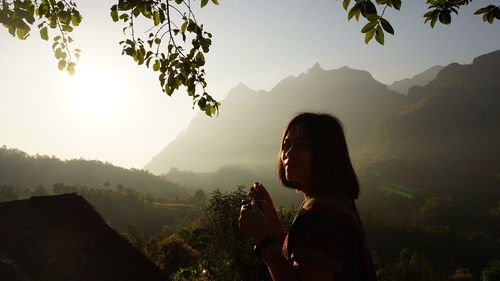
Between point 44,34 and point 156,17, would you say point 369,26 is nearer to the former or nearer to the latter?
point 156,17

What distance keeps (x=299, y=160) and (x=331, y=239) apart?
54 centimetres

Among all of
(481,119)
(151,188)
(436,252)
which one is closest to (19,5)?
(436,252)

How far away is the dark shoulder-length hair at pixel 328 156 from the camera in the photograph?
1.90 metres

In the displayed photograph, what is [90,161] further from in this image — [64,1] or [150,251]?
[64,1]

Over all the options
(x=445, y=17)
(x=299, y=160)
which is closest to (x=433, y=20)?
(x=445, y=17)

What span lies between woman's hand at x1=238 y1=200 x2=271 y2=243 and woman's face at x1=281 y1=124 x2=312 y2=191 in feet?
0.85

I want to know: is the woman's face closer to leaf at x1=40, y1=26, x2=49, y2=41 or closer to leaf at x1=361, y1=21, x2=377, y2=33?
leaf at x1=361, y1=21, x2=377, y2=33

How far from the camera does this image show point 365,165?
18875cm

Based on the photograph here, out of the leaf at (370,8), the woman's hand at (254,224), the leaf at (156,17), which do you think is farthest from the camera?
the leaf at (156,17)

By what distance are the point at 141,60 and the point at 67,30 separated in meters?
0.99

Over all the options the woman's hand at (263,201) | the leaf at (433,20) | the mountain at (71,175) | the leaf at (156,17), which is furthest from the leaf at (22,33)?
the mountain at (71,175)

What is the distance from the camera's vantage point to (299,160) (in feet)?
6.38

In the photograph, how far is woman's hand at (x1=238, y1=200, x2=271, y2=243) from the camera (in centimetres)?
188

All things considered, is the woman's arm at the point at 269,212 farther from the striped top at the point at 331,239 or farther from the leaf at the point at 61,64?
the leaf at the point at 61,64
